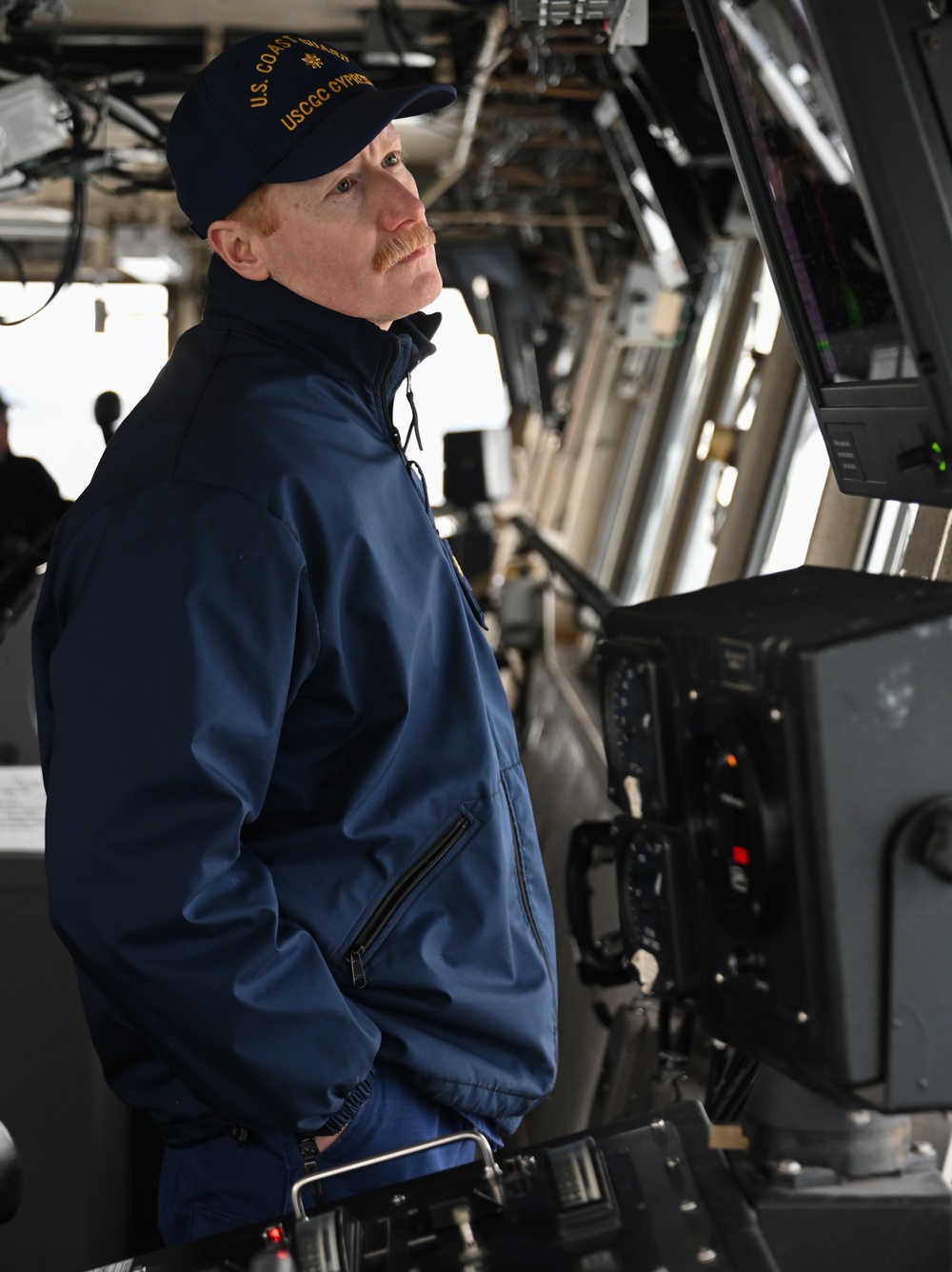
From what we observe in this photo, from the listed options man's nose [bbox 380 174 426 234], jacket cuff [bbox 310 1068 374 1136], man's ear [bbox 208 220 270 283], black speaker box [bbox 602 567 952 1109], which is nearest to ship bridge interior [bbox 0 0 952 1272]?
black speaker box [bbox 602 567 952 1109]

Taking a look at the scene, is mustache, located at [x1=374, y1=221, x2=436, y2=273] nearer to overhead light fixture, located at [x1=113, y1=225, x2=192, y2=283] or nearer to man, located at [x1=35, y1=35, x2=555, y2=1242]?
man, located at [x1=35, y1=35, x2=555, y2=1242]

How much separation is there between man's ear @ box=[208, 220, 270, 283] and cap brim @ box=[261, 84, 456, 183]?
81 mm

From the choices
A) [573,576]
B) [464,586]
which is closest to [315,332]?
[464,586]

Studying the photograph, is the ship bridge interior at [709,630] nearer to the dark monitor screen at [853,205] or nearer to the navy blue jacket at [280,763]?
the dark monitor screen at [853,205]

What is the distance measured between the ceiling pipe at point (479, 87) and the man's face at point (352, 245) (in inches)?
98.3

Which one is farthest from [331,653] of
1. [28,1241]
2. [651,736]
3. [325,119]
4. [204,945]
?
[28,1241]

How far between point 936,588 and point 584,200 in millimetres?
7459

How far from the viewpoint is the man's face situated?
186 centimetres

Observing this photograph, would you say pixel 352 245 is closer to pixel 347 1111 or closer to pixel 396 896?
pixel 396 896

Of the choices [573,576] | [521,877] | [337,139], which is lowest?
[573,576]

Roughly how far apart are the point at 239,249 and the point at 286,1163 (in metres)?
1.19

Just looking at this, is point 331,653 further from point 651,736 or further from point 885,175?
point 885,175

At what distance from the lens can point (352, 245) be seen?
1870 millimetres

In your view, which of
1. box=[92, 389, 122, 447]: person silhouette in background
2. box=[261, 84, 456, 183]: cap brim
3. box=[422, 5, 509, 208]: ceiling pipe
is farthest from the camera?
box=[422, 5, 509, 208]: ceiling pipe
